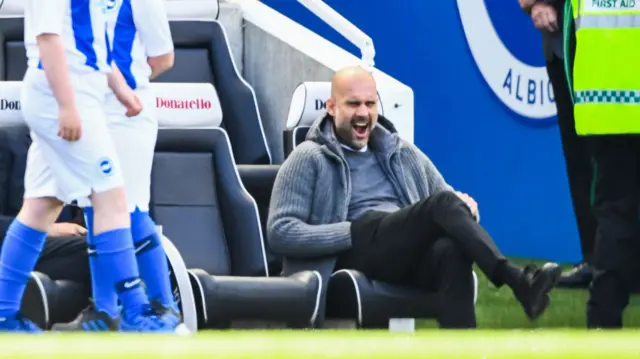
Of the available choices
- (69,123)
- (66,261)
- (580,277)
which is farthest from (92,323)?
(580,277)

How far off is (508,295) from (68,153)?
318cm

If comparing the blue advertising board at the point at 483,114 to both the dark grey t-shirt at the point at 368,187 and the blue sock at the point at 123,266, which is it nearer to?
the dark grey t-shirt at the point at 368,187

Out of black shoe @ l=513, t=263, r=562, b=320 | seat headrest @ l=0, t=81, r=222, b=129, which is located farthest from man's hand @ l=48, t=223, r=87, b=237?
black shoe @ l=513, t=263, r=562, b=320

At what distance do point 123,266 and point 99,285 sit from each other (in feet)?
0.78

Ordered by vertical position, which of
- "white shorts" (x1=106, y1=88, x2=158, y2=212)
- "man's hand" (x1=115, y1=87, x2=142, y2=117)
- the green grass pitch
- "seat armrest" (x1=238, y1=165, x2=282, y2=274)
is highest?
"man's hand" (x1=115, y1=87, x2=142, y2=117)

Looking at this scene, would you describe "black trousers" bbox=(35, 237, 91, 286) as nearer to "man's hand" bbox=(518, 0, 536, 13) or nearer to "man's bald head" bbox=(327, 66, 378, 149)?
"man's bald head" bbox=(327, 66, 378, 149)

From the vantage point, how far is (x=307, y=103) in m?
8.66

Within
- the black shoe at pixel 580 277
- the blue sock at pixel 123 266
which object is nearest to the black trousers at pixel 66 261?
the blue sock at pixel 123 266

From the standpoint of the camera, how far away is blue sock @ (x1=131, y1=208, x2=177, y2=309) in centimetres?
716

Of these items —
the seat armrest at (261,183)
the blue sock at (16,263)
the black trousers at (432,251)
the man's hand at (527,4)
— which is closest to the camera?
the blue sock at (16,263)

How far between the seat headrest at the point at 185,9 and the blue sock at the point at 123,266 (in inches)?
109

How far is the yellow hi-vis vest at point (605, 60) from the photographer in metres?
7.55

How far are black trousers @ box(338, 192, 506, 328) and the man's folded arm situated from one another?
6 cm

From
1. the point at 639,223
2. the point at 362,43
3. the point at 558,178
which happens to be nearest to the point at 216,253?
the point at 362,43
